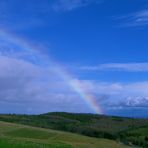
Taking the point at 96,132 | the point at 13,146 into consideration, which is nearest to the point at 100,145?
the point at 13,146

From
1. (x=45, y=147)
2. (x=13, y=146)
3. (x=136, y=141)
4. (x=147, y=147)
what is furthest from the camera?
(x=136, y=141)

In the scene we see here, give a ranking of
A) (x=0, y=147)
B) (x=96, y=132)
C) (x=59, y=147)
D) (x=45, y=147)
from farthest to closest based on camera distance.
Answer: (x=96, y=132) → (x=59, y=147) → (x=45, y=147) → (x=0, y=147)

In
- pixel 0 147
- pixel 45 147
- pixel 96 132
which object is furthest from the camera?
pixel 96 132

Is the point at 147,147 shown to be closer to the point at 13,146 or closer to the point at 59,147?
the point at 59,147

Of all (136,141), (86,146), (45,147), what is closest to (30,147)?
(45,147)

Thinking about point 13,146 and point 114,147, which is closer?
point 13,146

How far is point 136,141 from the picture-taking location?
130875 mm

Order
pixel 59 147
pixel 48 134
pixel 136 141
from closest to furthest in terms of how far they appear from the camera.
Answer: pixel 59 147, pixel 48 134, pixel 136 141

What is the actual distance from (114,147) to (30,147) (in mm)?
33073

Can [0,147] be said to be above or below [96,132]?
below

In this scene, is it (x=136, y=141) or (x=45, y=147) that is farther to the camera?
(x=136, y=141)

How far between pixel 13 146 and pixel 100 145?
33.3 meters

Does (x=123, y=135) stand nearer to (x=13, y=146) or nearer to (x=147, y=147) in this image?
(x=147, y=147)

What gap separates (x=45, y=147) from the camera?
64.9 m
